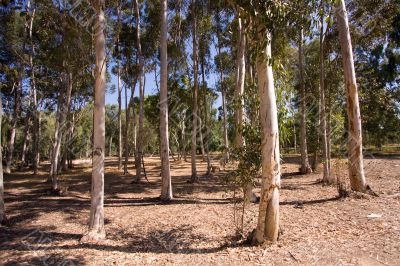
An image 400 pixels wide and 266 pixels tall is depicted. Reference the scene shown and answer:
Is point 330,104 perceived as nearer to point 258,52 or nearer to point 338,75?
point 338,75

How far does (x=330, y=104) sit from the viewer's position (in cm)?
1346

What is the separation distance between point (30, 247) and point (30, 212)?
3.78 m

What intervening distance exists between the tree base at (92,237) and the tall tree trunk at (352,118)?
21.8 feet

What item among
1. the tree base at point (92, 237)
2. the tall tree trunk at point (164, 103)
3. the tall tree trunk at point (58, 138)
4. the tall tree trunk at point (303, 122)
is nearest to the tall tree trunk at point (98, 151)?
the tree base at point (92, 237)

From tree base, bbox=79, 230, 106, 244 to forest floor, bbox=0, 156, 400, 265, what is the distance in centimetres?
15

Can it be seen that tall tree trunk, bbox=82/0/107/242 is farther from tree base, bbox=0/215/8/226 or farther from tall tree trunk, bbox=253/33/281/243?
tall tree trunk, bbox=253/33/281/243

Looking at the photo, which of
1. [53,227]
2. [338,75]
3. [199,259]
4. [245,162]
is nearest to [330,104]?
[338,75]

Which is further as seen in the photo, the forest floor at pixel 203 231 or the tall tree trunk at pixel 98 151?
the tall tree trunk at pixel 98 151

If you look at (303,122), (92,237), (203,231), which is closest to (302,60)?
(303,122)

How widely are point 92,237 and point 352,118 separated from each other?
7.23 meters

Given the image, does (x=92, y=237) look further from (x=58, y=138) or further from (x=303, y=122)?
(x=303, y=122)

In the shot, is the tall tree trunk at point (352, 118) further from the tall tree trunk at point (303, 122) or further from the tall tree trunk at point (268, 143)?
the tall tree trunk at point (303, 122)

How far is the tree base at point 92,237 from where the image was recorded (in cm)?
650

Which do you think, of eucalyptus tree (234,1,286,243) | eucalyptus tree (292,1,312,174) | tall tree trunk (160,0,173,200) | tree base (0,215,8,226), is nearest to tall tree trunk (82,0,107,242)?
tree base (0,215,8,226)
